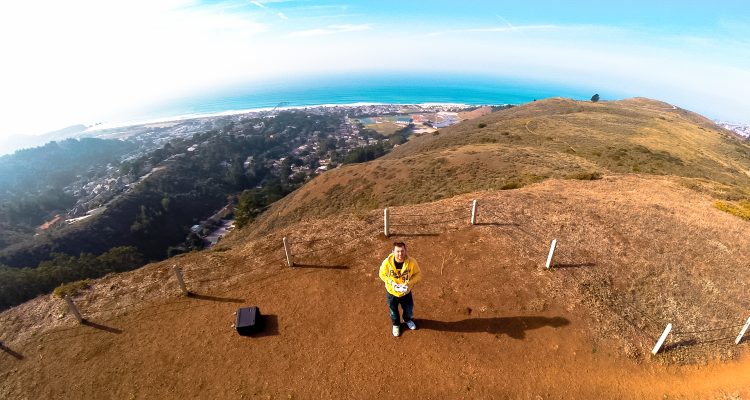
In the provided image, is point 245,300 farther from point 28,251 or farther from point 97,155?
point 97,155

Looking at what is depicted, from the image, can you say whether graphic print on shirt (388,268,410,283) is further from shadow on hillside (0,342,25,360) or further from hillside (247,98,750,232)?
hillside (247,98,750,232)

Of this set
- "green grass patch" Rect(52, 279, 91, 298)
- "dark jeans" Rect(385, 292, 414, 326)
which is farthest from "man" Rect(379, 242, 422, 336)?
"green grass patch" Rect(52, 279, 91, 298)

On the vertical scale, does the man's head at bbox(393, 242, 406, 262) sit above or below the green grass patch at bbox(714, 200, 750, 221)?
above

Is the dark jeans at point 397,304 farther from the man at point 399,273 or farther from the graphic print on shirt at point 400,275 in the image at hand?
the graphic print on shirt at point 400,275

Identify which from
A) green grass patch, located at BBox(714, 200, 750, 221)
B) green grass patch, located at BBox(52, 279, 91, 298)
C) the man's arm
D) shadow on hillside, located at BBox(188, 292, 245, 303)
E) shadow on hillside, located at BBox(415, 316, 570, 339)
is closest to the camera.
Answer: the man's arm

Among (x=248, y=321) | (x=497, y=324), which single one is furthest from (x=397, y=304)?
(x=248, y=321)

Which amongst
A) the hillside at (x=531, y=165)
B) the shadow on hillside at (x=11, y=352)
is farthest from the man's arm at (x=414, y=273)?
the hillside at (x=531, y=165)

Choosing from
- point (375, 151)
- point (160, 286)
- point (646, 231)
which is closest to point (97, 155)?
point (375, 151)

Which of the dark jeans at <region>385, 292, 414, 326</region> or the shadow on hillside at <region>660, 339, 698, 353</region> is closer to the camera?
the dark jeans at <region>385, 292, 414, 326</region>
